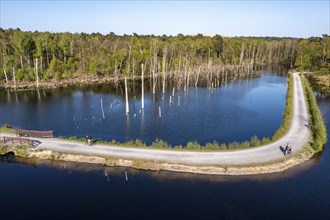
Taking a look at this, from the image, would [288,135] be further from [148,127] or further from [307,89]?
[307,89]

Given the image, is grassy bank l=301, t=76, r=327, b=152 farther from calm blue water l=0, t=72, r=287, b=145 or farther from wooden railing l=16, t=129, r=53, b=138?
wooden railing l=16, t=129, r=53, b=138

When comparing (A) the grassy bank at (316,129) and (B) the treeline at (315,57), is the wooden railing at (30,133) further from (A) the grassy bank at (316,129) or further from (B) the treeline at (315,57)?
(B) the treeline at (315,57)

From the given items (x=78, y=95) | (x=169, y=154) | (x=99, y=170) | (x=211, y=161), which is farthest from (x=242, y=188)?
(x=78, y=95)

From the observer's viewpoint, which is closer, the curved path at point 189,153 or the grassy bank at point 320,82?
the curved path at point 189,153

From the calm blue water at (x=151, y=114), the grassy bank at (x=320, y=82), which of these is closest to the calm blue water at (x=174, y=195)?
the calm blue water at (x=151, y=114)

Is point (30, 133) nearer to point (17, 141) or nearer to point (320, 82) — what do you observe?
point (17, 141)

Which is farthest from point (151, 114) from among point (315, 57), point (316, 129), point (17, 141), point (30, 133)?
point (315, 57)
